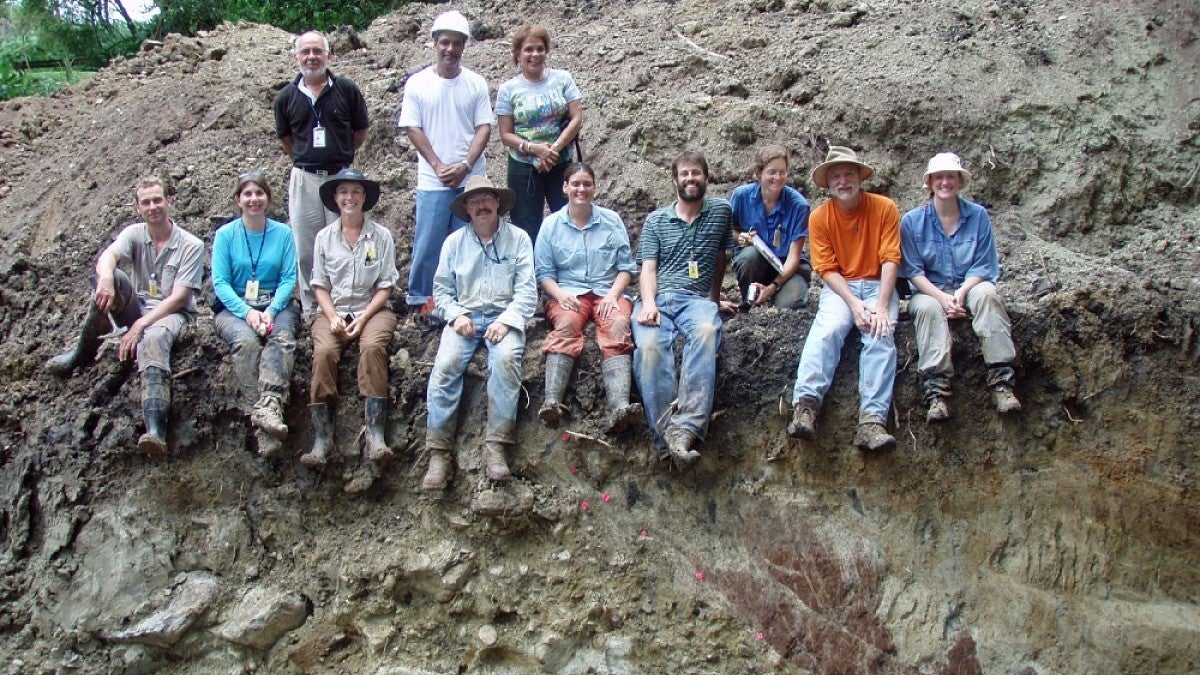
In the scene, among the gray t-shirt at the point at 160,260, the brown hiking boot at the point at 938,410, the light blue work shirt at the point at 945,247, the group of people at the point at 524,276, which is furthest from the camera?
the gray t-shirt at the point at 160,260

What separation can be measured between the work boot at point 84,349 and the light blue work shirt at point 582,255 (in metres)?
3.00

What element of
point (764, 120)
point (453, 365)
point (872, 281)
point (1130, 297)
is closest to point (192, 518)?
point (453, 365)

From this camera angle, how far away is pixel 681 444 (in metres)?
5.53

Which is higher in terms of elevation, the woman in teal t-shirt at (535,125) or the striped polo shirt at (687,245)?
the woman in teal t-shirt at (535,125)

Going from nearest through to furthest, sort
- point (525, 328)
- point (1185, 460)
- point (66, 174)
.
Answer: point (1185, 460) → point (525, 328) → point (66, 174)

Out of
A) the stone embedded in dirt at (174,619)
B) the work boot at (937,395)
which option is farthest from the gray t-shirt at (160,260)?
the work boot at (937,395)

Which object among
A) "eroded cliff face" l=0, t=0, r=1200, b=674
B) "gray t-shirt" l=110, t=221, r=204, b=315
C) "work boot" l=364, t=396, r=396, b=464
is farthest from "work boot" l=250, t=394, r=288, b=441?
"gray t-shirt" l=110, t=221, r=204, b=315

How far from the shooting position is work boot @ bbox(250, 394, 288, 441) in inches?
230

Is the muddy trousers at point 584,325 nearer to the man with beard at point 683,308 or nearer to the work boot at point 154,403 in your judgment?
the man with beard at point 683,308

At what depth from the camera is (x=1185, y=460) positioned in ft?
19.0

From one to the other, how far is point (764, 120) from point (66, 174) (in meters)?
7.09

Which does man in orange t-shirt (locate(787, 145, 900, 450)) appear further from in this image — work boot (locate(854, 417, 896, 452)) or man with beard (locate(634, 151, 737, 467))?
man with beard (locate(634, 151, 737, 467))

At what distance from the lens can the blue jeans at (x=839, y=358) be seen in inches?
221

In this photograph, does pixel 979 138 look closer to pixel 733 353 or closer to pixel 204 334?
pixel 733 353
